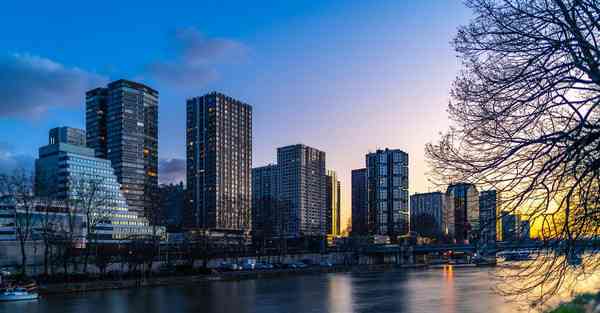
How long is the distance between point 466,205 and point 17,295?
5174 centimetres

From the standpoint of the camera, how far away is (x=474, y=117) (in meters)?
12.2

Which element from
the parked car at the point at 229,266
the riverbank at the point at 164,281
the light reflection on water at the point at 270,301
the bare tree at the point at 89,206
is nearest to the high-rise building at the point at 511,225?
the light reflection on water at the point at 270,301

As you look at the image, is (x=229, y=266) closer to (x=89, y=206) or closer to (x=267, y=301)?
(x=89, y=206)

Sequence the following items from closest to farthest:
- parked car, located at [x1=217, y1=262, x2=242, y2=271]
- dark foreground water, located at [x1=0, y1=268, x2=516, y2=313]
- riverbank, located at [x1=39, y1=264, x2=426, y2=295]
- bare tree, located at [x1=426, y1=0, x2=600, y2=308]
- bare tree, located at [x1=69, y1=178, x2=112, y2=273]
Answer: bare tree, located at [x1=426, y1=0, x2=600, y2=308]
dark foreground water, located at [x1=0, y1=268, x2=516, y2=313]
riverbank, located at [x1=39, y1=264, x2=426, y2=295]
bare tree, located at [x1=69, y1=178, x2=112, y2=273]
parked car, located at [x1=217, y1=262, x2=242, y2=271]

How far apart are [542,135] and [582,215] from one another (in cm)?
190

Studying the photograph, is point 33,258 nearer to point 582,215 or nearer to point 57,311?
→ point 57,311

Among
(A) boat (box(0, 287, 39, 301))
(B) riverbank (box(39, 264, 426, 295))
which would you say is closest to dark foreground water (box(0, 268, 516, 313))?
(A) boat (box(0, 287, 39, 301))

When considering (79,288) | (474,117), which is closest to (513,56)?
(474,117)

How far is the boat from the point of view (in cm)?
5378

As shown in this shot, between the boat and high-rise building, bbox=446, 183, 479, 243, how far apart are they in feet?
166

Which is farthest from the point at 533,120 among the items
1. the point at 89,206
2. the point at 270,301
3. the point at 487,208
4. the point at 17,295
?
the point at 89,206

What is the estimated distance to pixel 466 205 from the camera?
12.8 meters

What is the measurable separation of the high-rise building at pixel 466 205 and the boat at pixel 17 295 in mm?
50445

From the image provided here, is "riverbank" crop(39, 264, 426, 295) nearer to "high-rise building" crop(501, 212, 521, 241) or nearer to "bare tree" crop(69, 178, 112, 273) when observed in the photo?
"bare tree" crop(69, 178, 112, 273)
